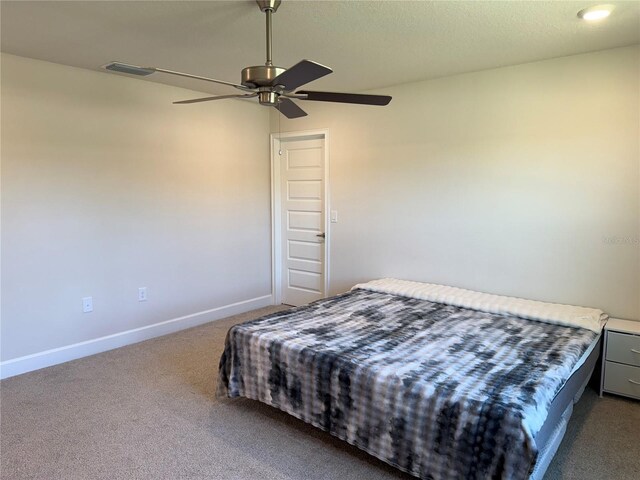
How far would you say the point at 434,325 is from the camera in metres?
2.88

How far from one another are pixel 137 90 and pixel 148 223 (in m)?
1.19

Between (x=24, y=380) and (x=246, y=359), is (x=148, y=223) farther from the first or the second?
(x=246, y=359)

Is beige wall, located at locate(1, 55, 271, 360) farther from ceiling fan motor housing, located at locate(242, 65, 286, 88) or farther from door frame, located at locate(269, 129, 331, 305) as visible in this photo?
ceiling fan motor housing, located at locate(242, 65, 286, 88)

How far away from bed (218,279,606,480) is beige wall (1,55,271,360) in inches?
63.7

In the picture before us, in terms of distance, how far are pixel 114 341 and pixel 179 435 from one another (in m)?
1.68

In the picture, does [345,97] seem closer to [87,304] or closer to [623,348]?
[623,348]

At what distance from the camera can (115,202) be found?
3.71m

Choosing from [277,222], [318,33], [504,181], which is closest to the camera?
[318,33]

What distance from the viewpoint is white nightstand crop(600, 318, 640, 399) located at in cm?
278

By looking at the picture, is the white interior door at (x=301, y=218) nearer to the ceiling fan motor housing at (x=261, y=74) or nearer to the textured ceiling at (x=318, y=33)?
the textured ceiling at (x=318, y=33)

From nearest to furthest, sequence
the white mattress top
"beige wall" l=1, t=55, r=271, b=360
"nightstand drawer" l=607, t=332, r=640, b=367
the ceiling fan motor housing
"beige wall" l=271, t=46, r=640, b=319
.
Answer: the ceiling fan motor housing
"nightstand drawer" l=607, t=332, r=640, b=367
the white mattress top
"beige wall" l=271, t=46, r=640, b=319
"beige wall" l=1, t=55, r=271, b=360

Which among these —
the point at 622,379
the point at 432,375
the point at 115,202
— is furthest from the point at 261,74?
the point at 622,379

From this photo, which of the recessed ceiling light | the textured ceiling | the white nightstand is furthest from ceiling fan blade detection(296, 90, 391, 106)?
the white nightstand

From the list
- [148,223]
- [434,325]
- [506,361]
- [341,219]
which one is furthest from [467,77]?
[148,223]
